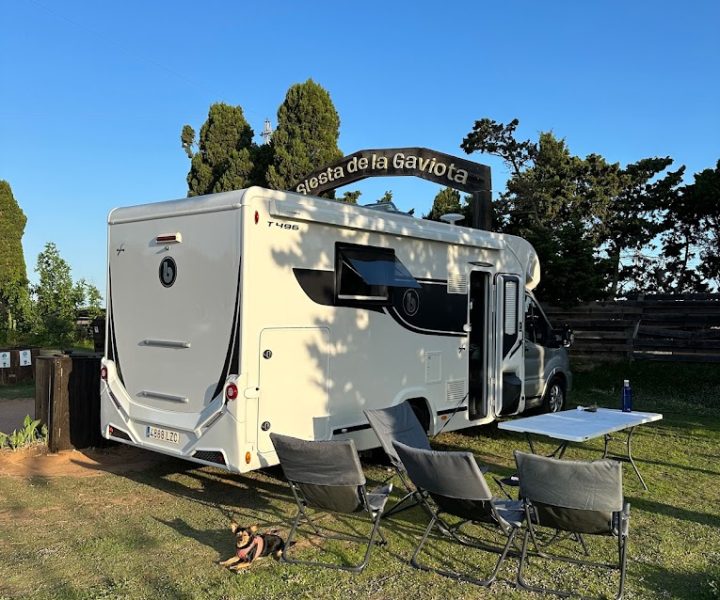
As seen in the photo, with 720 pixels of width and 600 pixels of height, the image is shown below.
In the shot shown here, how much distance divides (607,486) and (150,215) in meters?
4.33

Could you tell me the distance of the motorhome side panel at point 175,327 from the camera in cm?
506

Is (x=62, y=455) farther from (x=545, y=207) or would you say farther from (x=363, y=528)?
(x=545, y=207)

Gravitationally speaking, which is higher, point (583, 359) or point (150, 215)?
point (150, 215)

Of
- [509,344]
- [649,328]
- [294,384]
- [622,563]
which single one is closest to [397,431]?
[294,384]

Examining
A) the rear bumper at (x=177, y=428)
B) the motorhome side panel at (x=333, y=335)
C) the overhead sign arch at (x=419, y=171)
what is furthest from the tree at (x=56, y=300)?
the motorhome side panel at (x=333, y=335)

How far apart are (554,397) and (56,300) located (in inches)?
437

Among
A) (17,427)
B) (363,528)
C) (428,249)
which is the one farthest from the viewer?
(17,427)

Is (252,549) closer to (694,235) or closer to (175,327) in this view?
(175,327)

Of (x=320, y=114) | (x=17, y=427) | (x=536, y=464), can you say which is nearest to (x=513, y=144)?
(x=320, y=114)

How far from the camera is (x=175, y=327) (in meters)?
5.47

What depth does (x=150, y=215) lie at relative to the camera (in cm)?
573

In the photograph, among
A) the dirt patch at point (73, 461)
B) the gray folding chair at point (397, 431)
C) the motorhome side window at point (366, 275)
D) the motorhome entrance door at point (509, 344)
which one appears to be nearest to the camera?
the gray folding chair at point (397, 431)

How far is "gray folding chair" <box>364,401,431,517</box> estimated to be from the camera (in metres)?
5.18

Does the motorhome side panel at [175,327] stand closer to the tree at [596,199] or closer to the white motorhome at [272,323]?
the white motorhome at [272,323]
